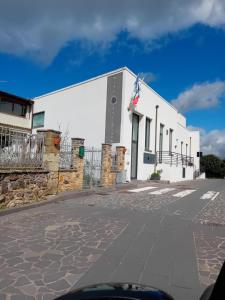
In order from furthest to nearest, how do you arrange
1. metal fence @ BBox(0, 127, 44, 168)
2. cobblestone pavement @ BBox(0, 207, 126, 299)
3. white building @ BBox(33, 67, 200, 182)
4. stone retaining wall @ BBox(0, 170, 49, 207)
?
1. white building @ BBox(33, 67, 200, 182)
2. metal fence @ BBox(0, 127, 44, 168)
3. stone retaining wall @ BBox(0, 170, 49, 207)
4. cobblestone pavement @ BBox(0, 207, 126, 299)

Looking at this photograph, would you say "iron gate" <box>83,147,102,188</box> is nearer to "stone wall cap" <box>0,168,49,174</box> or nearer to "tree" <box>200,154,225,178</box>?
"stone wall cap" <box>0,168,49,174</box>

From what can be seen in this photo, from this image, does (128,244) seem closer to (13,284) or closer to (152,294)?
(13,284)

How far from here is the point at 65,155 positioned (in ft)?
45.3

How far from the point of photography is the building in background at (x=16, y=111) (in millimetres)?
28656

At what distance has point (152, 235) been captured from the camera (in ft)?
22.7

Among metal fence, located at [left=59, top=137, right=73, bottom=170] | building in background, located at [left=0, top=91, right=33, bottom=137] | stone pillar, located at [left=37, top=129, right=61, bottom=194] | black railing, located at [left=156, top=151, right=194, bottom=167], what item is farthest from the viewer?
building in background, located at [left=0, top=91, right=33, bottom=137]

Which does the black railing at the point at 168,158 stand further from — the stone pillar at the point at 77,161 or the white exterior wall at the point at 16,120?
the stone pillar at the point at 77,161

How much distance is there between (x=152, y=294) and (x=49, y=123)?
1046 inches

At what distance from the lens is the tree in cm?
7006

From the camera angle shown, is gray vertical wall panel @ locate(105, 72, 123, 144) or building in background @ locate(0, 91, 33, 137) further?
building in background @ locate(0, 91, 33, 137)

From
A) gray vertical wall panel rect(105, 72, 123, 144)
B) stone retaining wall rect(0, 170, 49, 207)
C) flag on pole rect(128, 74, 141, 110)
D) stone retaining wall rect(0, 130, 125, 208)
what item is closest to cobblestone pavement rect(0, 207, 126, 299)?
stone retaining wall rect(0, 170, 49, 207)

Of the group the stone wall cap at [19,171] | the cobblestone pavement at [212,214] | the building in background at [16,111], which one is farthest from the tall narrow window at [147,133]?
the stone wall cap at [19,171]

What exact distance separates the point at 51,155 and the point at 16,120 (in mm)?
18637

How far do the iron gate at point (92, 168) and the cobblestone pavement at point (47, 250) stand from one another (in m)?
7.05
